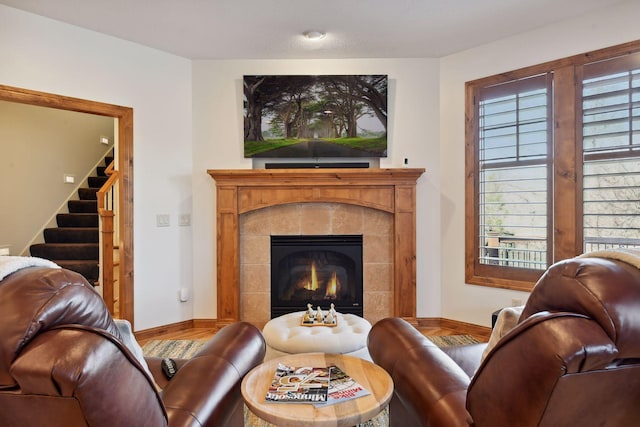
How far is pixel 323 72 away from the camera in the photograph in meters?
3.99

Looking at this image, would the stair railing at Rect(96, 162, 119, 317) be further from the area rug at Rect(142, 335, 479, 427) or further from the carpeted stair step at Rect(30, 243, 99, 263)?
the carpeted stair step at Rect(30, 243, 99, 263)

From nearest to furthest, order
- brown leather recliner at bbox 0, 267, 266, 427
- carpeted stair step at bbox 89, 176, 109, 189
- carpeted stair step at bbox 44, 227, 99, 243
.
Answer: brown leather recliner at bbox 0, 267, 266, 427, carpeted stair step at bbox 44, 227, 99, 243, carpeted stair step at bbox 89, 176, 109, 189

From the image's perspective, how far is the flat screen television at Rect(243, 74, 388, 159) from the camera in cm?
392

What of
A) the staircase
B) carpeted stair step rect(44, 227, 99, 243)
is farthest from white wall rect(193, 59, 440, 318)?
carpeted stair step rect(44, 227, 99, 243)

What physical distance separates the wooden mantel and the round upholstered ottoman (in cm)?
127

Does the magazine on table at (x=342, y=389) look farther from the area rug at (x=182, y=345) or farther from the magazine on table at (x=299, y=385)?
the area rug at (x=182, y=345)

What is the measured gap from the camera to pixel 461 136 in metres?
3.89

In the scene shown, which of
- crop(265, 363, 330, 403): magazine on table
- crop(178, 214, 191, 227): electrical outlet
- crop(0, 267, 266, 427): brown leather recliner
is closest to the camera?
crop(0, 267, 266, 427): brown leather recliner

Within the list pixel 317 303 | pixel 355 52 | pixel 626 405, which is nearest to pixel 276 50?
pixel 355 52

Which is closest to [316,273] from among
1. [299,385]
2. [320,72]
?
[320,72]

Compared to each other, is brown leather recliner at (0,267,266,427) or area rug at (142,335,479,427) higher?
brown leather recliner at (0,267,266,427)

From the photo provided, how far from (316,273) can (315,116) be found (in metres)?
1.60

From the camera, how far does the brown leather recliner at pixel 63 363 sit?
2.54 ft

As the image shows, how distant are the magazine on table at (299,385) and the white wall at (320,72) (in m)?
2.56
